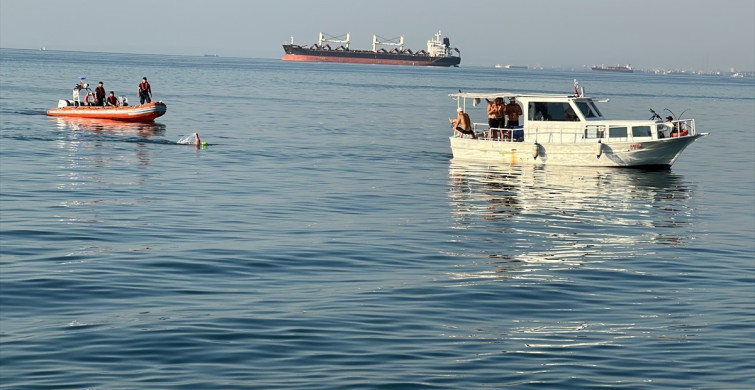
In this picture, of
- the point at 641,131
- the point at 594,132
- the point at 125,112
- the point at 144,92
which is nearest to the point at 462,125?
the point at 594,132

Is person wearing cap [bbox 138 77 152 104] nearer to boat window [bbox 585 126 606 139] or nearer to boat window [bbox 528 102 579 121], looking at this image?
boat window [bbox 528 102 579 121]

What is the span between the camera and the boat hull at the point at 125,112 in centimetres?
5319

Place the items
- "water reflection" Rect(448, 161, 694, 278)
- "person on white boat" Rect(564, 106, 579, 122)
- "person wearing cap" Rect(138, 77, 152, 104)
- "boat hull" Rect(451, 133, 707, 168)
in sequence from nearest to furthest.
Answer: "water reflection" Rect(448, 161, 694, 278), "boat hull" Rect(451, 133, 707, 168), "person on white boat" Rect(564, 106, 579, 122), "person wearing cap" Rect(138, 77, 152, 104)

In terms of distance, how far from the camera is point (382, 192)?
31375 mm

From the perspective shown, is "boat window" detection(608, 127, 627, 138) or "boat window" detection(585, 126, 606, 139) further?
"boat window" detection(585, 126, 606, 139)

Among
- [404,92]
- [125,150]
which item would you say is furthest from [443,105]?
[125,150]

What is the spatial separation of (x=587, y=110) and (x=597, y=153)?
1610 mm

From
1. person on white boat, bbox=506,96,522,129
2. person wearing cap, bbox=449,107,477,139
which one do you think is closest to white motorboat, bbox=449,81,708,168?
person on white boat, bbox=506,96,522,129

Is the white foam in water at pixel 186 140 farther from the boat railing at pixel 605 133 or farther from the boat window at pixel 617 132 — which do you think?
the boat window at pixel 617 132

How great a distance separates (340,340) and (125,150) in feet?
95.4

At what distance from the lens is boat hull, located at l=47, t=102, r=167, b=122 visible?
53188 mm

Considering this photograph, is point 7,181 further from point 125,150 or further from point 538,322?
point 538,322

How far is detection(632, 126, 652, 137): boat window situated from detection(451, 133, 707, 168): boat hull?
1.29 feet

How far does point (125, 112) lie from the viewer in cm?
5341
